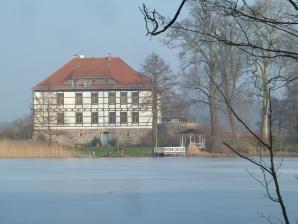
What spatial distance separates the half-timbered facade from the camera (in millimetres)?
49781

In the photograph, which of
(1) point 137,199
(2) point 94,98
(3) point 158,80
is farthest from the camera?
(2) point 94,98

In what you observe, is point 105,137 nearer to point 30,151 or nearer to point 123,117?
point 123,117

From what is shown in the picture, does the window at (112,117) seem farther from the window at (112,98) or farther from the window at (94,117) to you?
the window at (94,117)

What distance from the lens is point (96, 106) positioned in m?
51.5

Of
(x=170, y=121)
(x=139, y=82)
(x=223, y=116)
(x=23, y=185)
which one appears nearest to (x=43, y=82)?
(x=139, y=82)

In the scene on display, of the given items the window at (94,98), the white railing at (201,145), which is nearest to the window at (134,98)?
the window at (94,98)

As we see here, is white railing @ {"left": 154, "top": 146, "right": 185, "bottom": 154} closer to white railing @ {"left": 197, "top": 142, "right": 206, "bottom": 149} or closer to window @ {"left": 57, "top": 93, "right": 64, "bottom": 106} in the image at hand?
white railing @ {"left": 197, "top": 142, "right": 206, "bottom": 149}

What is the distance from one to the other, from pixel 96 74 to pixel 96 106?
2.54 m

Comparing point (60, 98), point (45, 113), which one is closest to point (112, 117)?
point (60, 98)

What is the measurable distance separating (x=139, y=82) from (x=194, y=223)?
42.2 metres

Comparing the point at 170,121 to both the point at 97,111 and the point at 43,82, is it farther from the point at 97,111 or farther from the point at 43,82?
the point at 43,82

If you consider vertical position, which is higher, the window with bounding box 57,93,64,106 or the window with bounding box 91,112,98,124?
the window with bounding box 57,93,64,106

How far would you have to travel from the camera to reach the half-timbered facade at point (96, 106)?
49.8 meters

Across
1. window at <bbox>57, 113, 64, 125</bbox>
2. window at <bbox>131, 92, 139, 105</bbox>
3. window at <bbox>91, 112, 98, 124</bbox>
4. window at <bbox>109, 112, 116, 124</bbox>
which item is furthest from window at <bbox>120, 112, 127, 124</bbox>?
window at <bbox>57, 113, 64, 125</bbox>
